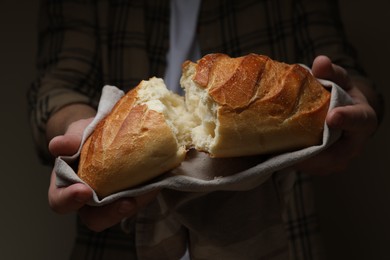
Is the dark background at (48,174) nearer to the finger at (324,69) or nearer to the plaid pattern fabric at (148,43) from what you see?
the plaid pattern fabric at (148,43)

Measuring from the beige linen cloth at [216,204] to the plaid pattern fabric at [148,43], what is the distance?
32cm

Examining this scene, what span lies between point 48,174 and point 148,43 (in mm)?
523

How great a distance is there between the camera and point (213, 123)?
0.60m

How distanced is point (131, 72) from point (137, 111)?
508 millimetres

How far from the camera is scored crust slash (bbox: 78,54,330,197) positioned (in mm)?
578

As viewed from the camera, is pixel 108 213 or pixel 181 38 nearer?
pixel 108 213

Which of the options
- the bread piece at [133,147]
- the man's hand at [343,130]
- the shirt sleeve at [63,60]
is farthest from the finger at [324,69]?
the shirt sleeve at [63,60]

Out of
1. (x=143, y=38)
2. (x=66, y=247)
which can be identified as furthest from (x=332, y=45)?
(x=66, y=247)

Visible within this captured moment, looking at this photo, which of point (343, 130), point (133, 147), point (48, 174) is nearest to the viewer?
point (133, 147)

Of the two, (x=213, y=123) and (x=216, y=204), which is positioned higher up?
(x=213, y=123)

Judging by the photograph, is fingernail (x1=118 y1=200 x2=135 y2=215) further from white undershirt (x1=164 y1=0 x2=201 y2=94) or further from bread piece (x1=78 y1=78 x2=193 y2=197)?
white undershirt (x1=164 y1=0 x2=201 y2=94)

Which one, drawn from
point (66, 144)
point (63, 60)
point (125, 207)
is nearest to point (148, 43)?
point (63, 60)

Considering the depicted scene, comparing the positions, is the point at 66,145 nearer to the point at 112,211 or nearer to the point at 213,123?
the point at 112,211

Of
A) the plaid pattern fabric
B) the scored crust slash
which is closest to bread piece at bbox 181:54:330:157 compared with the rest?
the scored crust slash
